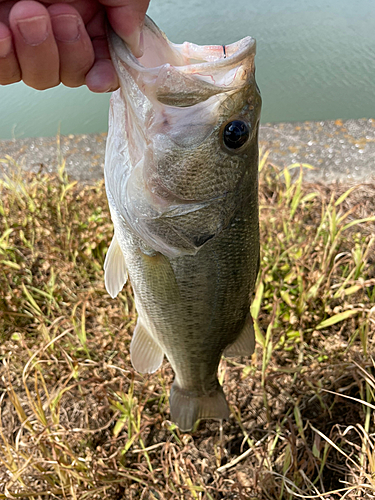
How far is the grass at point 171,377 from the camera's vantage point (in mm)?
1717

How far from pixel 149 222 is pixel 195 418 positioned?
3.11ft

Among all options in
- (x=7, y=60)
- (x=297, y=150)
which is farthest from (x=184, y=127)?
(x=297, y=150)

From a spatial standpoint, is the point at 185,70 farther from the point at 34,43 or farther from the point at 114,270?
the point at 114,270

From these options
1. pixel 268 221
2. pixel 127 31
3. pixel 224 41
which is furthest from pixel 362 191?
pixel 224 41

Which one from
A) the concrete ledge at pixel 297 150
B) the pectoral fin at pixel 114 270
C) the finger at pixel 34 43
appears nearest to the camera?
the finger at pixel 34 43

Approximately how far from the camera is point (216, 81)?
1.07 metres

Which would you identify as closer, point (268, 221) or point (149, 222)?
point (149, 222)

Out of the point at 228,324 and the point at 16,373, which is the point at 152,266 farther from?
the point at 16,373

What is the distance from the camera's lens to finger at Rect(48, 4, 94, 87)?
0.97 metres

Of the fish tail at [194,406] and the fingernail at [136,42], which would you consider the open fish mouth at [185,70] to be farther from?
the fish tail at [194,406]

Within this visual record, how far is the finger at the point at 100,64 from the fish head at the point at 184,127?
4 cm

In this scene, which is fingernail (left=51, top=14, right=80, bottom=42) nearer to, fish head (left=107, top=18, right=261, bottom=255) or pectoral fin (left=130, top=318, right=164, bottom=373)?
fish head (left=107, top=18, right=261, bottom=255)

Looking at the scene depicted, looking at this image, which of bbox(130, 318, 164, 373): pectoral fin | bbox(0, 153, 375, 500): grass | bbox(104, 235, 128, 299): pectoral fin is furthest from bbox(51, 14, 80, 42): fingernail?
bbox(0, 153, 375, 500): grass

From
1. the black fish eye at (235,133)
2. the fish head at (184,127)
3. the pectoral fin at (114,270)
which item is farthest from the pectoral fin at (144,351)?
the black fish eye at (235,133)
